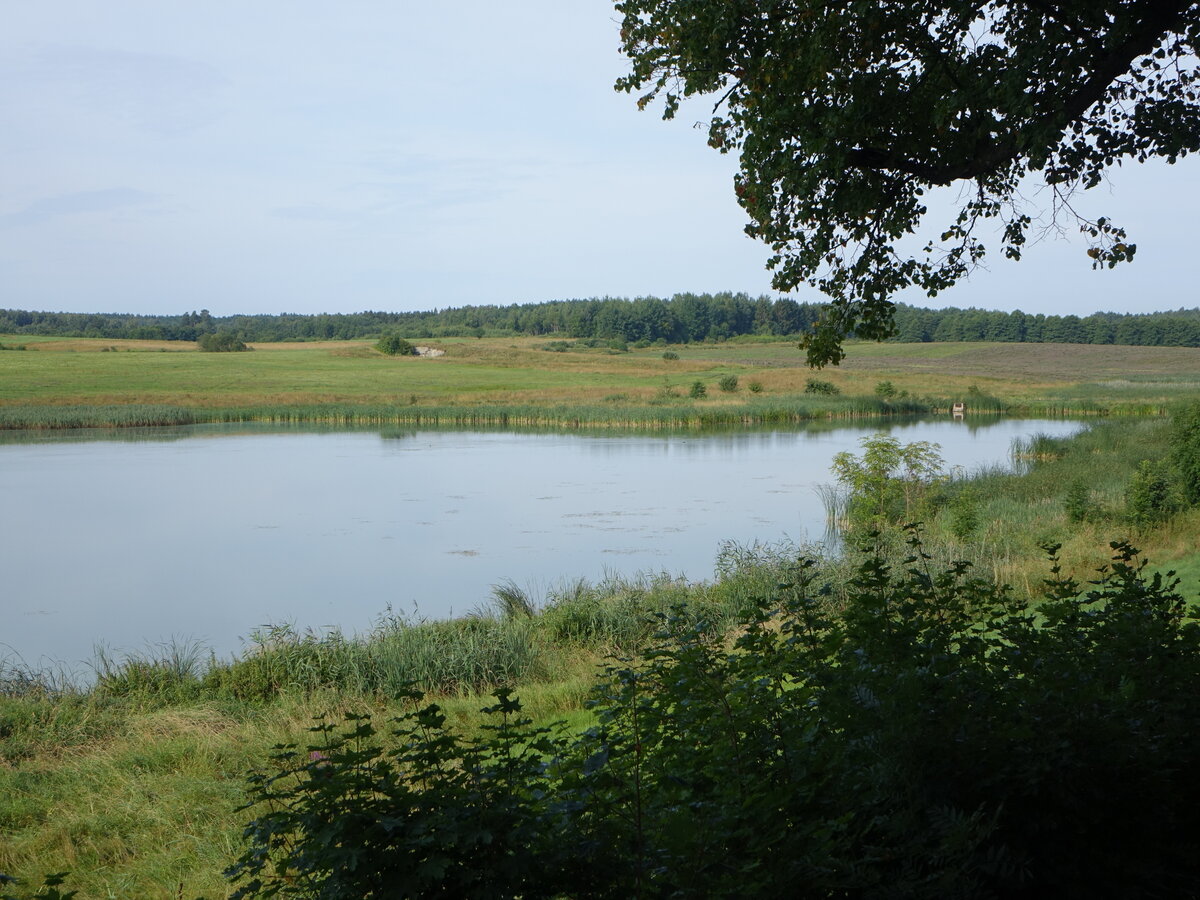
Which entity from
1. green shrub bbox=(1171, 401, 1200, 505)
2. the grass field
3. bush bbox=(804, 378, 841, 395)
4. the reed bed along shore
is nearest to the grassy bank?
green shrub bbox=(1171, 401, 1200, 505)

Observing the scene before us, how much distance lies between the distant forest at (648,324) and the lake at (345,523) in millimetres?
73271

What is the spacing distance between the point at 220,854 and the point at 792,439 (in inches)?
1385

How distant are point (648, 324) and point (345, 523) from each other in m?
105

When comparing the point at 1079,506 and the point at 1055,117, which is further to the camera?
the point at 1079,506

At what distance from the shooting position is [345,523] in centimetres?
2173

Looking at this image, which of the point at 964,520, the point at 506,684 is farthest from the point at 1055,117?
the point at 964,520

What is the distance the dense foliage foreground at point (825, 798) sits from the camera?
2.63m

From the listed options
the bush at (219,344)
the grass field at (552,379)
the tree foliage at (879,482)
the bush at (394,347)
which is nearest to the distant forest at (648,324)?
the grass field at (552,379)

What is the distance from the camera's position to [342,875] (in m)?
2.61

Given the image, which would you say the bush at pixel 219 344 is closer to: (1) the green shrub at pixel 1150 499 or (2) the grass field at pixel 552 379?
(2) the grass field at pixel 552 379

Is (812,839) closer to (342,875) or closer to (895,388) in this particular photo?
(342,875)

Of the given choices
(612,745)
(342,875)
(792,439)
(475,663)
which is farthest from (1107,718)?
(792,439)

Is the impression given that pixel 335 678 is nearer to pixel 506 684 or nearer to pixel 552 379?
pixel 506 684

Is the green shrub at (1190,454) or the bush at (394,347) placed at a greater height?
the bush at (394,347)
